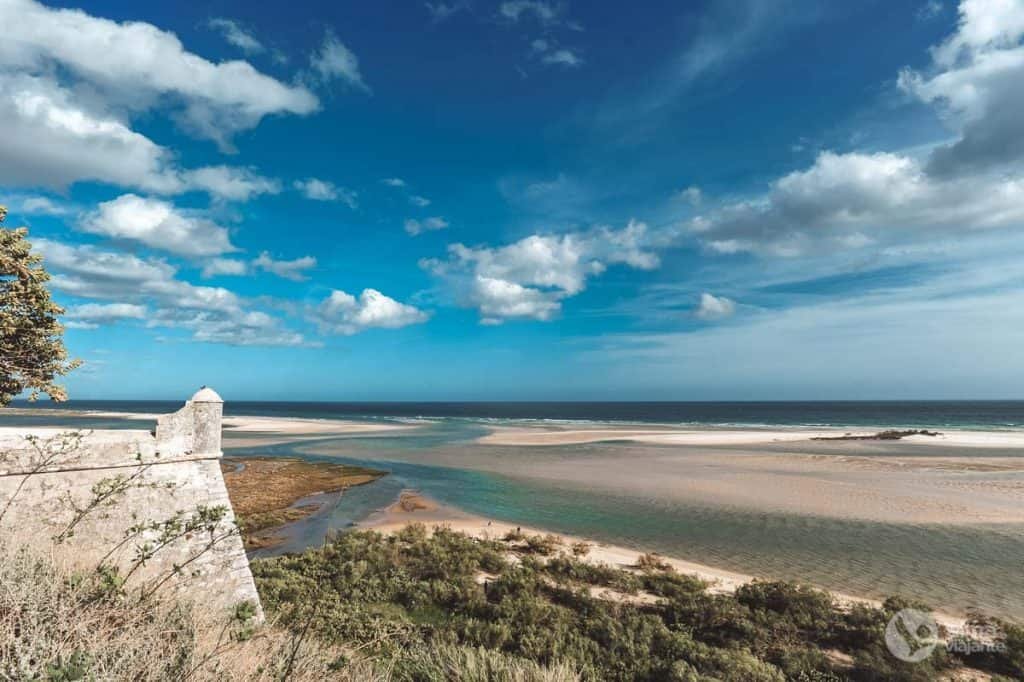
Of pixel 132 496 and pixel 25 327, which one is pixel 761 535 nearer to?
pixel 132 496

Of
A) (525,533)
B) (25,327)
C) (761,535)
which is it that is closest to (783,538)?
(761,535)

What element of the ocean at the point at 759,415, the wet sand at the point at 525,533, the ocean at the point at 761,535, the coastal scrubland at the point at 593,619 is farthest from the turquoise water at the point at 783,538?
the ocean at the point at 759,415

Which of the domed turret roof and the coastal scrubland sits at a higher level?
the domed turret roof

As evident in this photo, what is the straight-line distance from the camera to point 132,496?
341 inches

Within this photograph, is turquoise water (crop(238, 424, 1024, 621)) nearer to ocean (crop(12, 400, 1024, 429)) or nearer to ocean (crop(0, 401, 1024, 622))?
ocean (crop(0, 401, 1024, 622))

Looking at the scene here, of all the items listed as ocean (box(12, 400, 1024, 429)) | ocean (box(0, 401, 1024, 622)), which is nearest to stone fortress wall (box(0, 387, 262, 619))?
ocean (box(0, 401, 1024, 622))

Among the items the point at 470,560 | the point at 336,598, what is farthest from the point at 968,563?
the point at 336,598

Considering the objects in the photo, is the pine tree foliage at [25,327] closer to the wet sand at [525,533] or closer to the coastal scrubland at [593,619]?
the coastal scrubland at [593,619]

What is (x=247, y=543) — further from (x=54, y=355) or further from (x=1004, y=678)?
(x=1004, y=678)

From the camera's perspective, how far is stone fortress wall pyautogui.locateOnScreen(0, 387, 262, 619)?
7711mm

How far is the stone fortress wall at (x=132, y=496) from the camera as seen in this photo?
7.71 metres

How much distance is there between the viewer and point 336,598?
1080cm

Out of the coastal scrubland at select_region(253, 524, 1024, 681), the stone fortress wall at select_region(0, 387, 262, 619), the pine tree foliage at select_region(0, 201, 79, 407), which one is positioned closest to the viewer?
the stone fortress wall at select_region(0, 387, 262, 619)

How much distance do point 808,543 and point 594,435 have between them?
42.2 metres
